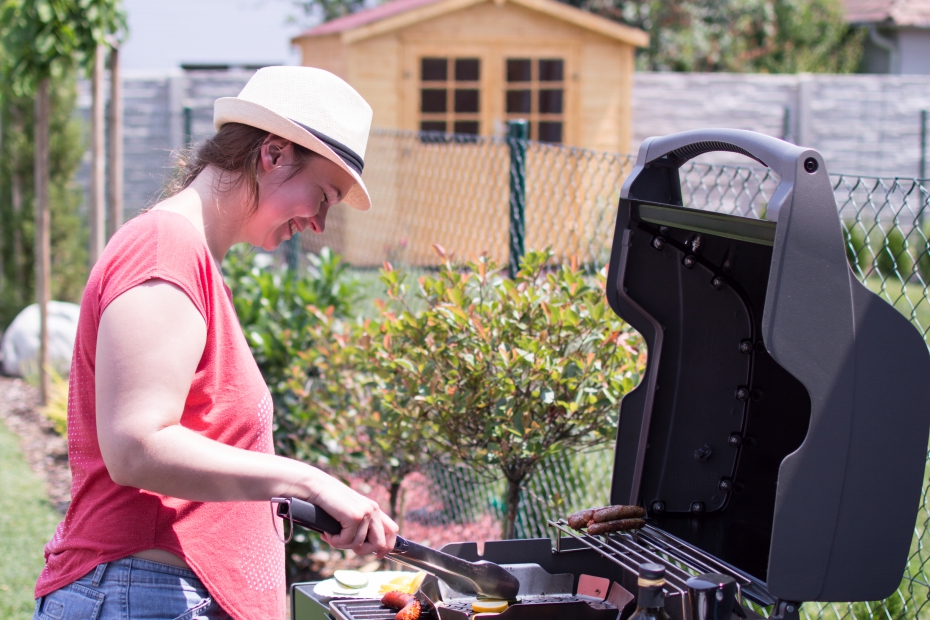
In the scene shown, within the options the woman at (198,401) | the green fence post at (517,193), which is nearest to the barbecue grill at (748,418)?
the woman at (198,401)

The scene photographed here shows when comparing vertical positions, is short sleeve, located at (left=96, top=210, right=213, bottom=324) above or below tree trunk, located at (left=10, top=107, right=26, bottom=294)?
above

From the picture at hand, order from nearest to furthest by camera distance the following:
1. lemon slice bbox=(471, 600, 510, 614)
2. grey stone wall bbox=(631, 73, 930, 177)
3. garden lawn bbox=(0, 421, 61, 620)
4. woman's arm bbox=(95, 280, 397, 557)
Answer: woman's arm bbox=(95, 280, 397, 557)
lemon slice bbox=(471, 600, 510, 614)
garden lawn bbox=(0, 421, 61, 620)
grey stone wall bbox=(631, 73, 930, 177)

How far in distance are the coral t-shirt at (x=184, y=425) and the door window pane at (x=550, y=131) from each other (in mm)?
11139

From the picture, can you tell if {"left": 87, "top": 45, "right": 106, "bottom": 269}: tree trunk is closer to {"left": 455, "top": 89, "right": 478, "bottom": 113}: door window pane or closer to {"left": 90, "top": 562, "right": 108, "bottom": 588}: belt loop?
{"left": 90, "top": 562, "right": 108, "bottom": 588}: belt loop

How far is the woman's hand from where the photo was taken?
1.62m

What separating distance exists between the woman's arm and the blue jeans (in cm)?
24

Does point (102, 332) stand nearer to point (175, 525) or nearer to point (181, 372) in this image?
point (181, 372)

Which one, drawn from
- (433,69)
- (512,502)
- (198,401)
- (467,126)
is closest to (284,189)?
(198,401)

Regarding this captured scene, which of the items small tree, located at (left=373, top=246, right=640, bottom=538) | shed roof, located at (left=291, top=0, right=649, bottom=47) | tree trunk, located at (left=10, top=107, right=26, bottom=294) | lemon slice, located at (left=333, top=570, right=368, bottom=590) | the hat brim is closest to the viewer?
the hat brim

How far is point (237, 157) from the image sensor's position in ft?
5.81

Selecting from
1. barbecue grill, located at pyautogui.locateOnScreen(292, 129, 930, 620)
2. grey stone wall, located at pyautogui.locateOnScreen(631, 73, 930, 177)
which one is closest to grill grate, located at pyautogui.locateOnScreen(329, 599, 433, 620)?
barbecue grill, located at pyautogui.locateOnScreen(292, 129, 930, 620)

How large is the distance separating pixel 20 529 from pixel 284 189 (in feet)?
14.1

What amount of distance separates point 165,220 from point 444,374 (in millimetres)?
1710

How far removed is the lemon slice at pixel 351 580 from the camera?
2145mm
